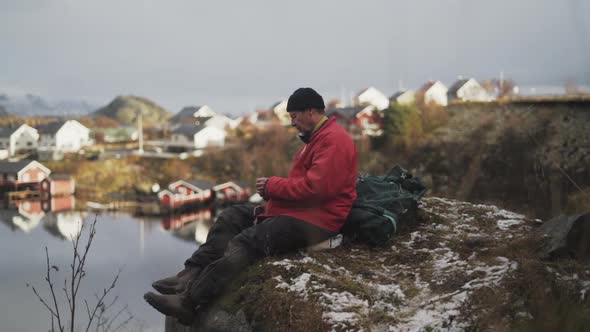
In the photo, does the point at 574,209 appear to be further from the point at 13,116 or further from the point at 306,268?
the point at 13,116

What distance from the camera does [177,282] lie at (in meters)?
3.26

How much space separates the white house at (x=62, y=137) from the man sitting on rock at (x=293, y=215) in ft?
112

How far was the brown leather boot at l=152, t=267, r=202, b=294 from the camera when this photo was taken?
322 centimetres

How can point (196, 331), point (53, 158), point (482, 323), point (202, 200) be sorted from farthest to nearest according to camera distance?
point (53, 158)
point (202, 200)
point (196, 331)
point (482, 323)

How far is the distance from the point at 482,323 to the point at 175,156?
34.4 meters

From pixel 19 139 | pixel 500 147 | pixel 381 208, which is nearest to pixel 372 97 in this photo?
pixel 500 147

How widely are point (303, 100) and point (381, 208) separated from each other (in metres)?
0.94

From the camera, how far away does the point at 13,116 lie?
115 ft

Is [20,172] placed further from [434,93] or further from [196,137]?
[434,93]

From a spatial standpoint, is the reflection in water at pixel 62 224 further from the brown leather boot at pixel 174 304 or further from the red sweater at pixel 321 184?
the red sweater at pixel 321 184

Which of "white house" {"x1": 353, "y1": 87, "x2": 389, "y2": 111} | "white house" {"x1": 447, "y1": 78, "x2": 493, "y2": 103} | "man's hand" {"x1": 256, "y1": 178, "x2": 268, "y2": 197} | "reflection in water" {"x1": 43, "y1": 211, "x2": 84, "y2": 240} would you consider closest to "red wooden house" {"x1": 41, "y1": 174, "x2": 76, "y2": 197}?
"reflection in water" {"x1": 43, "y1": 211, "x2": 84, "y2": 240}

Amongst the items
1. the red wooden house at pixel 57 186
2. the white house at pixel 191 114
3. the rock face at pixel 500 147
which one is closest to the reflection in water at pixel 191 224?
the red wooden house at pixel 57 186

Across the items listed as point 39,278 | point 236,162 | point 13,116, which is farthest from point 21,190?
Result: point 39,278

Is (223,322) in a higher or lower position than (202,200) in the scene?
higher
